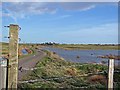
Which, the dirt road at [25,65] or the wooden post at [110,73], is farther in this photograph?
the dirt road at [25,65]

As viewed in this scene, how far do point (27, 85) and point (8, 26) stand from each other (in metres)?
3.05

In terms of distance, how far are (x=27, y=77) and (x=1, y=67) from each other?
5970mm

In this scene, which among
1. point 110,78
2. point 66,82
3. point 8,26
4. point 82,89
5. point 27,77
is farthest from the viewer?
point 27,77

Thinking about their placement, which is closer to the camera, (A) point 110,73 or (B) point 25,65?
(A) point 110,73

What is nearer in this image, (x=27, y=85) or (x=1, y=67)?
(x=1, y=67)

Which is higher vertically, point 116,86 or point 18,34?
point 18,34

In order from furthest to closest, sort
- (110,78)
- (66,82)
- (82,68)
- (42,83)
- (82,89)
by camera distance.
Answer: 1. (82,68)
2. (66,82)
3. (42,83)
4. (82,89)
5. (110,78)

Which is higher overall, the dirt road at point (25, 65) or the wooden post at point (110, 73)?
the wooden post at point (110, 73)

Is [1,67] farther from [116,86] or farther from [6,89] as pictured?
[116,86]

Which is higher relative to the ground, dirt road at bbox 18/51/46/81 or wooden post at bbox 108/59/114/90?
wooden post at bbox 108/59/114/90

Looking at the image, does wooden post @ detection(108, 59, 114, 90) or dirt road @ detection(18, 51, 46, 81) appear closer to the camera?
wooden post @ detection(108, 59, 114, 90)

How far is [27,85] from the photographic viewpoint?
728 cm

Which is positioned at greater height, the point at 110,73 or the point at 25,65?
the point at 110,73

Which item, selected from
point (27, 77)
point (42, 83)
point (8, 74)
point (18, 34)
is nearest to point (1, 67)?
point (8, 74)
